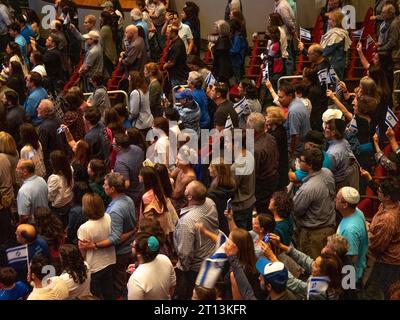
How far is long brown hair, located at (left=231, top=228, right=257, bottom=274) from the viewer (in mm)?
6543

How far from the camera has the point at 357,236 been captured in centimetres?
711

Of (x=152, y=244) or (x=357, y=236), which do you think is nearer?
(x=152, y=244)

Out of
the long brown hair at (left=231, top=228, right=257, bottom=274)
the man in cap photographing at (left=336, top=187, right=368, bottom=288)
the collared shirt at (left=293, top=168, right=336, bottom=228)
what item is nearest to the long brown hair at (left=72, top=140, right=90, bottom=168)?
the collared shirt at (left=293, top=168, right=336, bottom=228)

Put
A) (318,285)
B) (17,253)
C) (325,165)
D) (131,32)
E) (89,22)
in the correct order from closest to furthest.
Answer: (318,285), (17,253), (325,165), (131,32), (89,22)

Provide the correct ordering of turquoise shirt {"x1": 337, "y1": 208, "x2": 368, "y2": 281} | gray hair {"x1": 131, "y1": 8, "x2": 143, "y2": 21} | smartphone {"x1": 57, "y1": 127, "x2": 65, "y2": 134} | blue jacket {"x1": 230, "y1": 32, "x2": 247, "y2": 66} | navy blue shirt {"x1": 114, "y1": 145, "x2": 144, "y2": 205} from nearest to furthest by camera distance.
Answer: turquoise shirt {"x1": 337, "y1": 208, "x2": 368, "y2": 281}, navy blue shirt {"x1": 114, "y1": 145, "x2": 144, "y2": 205}, smartphone {"x1": 57, "y1": 127, "x2": 65, "y2": 134}, blue jacket {"x1": 230, "y1": 32, "x2": 247, "y2": 66}, gray hair {"x1": 131, "y1": 8, "x2": 143, "y2": 21}

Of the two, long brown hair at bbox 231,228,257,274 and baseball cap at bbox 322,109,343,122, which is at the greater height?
baseball cap at bbox 322,109,343,122

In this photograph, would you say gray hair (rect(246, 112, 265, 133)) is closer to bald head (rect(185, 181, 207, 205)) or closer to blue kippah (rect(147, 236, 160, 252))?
bald head (rect(185, 181, 207, 205))

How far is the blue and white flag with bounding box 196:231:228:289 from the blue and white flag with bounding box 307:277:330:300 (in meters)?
0.71

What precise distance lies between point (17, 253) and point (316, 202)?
274cm

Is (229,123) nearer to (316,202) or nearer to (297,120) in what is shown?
(297,120)

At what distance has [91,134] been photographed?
9258 mm

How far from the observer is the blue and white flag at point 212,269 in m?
6.26

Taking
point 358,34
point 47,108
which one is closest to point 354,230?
point 47,108
